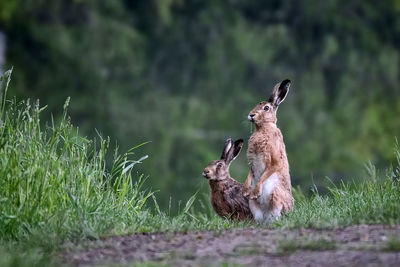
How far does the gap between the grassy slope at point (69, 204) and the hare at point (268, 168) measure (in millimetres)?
399

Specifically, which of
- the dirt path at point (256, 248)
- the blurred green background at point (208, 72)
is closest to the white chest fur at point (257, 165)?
the dirt path at point (256, 248)

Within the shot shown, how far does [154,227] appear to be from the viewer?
24.3 ft

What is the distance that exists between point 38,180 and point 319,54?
17.8 meters

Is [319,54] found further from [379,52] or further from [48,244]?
[48,244]

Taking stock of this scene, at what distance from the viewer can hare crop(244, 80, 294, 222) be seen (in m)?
8.71

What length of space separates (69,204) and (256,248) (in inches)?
64.5

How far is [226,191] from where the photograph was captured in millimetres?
9477

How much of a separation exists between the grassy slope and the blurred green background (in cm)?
1159

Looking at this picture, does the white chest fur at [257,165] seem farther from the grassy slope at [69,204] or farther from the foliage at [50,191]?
the foliage at [50,191]

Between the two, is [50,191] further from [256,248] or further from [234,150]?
[234,150]

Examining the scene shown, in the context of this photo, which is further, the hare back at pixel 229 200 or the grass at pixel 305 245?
the hare back at pixel 229 200

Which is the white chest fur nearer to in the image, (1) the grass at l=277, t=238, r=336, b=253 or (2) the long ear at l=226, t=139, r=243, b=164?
(2) the long ear at l=226, t=139, r=243, b=164

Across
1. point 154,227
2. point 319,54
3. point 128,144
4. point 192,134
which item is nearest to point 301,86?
point 319,54

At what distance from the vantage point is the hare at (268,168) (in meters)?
8.71
